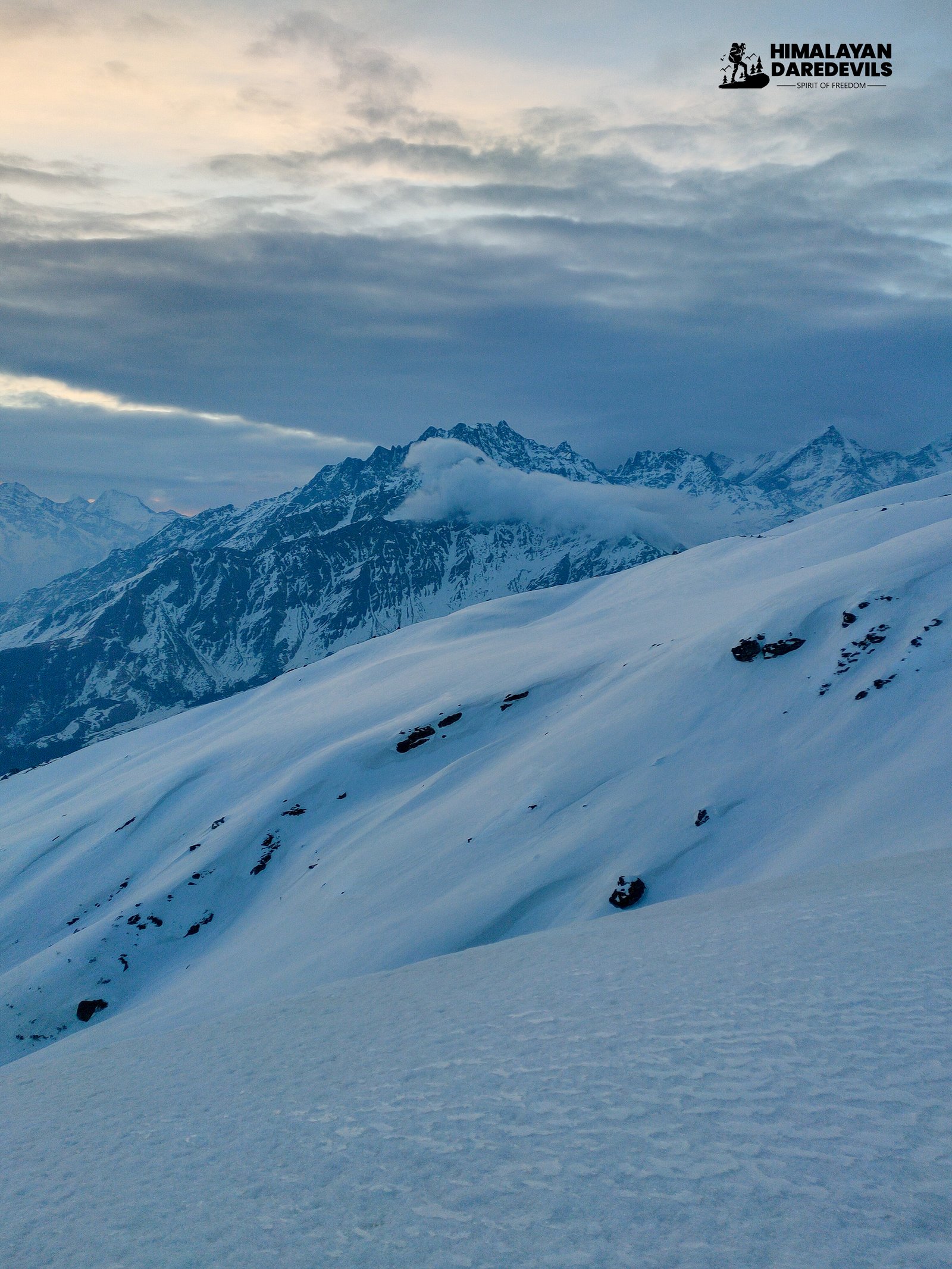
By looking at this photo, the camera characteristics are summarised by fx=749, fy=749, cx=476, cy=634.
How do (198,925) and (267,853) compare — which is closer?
(198,925)

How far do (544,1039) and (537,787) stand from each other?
1215 inches

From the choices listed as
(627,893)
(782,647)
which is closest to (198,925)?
(627,893)

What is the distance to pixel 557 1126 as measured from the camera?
889cm

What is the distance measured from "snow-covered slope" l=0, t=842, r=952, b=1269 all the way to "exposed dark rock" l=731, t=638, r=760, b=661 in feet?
101

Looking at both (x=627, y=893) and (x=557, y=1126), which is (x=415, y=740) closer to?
(x=627, y=893)

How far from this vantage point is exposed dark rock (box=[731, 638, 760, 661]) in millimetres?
45094

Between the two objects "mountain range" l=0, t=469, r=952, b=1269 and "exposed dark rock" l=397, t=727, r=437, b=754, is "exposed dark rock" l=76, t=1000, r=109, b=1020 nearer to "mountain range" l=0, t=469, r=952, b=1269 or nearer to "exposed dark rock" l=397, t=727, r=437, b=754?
"mountain range" l=0, t=469, r=952, b=1269

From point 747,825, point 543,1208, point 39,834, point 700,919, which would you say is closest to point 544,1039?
point 543,1208

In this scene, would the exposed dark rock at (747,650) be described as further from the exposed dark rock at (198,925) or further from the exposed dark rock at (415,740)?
the exposed dark rock at (198,925)

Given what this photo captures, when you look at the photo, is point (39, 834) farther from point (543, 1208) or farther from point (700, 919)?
point (543, 1208)

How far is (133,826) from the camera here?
63.9m

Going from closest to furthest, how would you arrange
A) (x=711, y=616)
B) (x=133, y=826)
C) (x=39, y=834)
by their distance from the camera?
(x=711, y=616) < (x=133, y=826) < (x=39, y=834)

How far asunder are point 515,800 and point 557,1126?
33537mm

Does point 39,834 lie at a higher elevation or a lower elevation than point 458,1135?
lower
